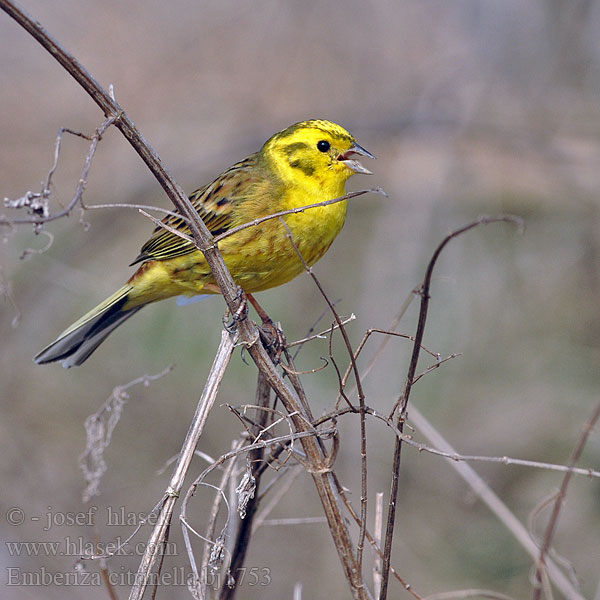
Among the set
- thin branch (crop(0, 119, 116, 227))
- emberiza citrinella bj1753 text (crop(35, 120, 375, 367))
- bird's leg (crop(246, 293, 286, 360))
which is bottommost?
thin branch (crop(0, 119, 116, 227))

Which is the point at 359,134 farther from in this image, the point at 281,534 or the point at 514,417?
the point at 281,534

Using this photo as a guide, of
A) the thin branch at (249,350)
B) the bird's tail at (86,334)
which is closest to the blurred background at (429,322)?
the bird's tail at (86,334)

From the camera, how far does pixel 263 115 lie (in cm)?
791

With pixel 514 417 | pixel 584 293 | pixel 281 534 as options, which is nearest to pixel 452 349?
pixel 514 417

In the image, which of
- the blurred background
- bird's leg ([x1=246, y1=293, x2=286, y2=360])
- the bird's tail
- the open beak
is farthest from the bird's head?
the blurred background

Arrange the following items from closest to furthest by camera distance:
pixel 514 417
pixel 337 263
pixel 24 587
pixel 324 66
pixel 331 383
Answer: pixel 24 587, pixel 514 417, pixel 331 383, pixel 337 263, pixel 324 66

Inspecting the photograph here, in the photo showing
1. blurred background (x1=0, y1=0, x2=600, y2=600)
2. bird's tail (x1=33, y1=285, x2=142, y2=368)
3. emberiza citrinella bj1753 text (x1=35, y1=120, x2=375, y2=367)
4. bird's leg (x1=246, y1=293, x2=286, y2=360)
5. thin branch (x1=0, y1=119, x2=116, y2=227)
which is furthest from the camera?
blurred background (x1=0, y1=0, x2=600, y2=600)

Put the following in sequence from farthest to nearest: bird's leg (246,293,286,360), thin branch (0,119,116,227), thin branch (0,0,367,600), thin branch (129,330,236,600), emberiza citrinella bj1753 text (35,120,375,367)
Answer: emberiza citrinella bj1753 text (35,120,375,367), bird's leg (246,293,286,360), thin branch (129,330,236,600), thin branch (0,0,367,600), thin branch (0,119,116,227)

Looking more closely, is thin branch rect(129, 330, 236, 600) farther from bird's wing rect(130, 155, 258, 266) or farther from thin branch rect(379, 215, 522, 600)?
bird's wing rect(130, 155, 258, 266)

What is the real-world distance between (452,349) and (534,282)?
796 mm

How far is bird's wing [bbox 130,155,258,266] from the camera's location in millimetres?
3514

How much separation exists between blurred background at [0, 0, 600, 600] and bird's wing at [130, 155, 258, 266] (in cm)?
167

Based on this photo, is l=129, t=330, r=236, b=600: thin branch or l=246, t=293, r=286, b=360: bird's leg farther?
l=246, t=293, r=286, b=360: bird's leg

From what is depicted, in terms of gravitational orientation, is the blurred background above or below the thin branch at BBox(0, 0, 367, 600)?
above
